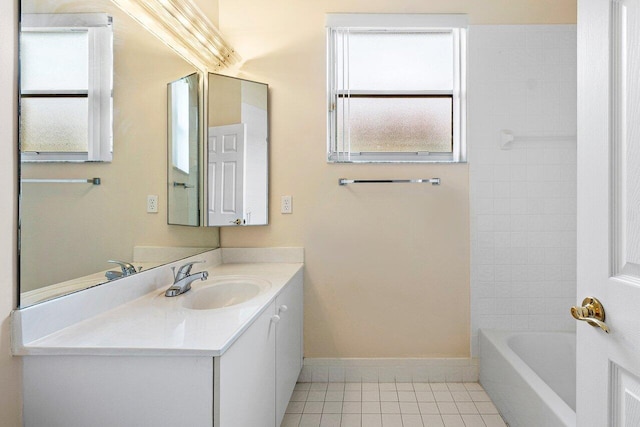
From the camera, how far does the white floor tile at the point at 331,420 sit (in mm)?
1889

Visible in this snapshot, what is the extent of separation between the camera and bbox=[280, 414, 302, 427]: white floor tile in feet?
6.18

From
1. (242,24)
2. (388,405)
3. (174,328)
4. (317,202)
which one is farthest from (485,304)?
(242,24)

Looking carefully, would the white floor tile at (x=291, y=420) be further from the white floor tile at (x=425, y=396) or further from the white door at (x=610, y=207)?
the white door at (x=610, y=207)

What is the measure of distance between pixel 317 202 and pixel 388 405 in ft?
4.08

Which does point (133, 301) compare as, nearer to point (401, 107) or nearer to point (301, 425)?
point (301, 425)

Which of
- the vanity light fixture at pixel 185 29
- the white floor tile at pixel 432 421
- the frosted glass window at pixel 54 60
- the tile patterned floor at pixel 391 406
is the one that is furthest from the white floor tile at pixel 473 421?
the vanity light fixture at pixel 185 29

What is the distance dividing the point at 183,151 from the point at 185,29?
0.60 meters

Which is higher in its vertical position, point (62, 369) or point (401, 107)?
point (401, 107)

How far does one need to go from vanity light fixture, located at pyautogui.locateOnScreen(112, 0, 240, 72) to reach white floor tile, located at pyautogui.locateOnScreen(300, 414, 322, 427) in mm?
2012

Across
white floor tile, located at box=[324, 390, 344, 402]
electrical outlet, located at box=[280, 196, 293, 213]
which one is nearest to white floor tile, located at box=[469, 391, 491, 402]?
white floor tile, located at box=[324, 390, 344, 402]

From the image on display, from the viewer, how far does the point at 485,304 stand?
2.36m

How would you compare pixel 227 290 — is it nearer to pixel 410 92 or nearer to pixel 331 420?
pixel 331 420

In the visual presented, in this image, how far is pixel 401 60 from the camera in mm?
2443

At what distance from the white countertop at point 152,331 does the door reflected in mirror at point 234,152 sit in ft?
2.79
